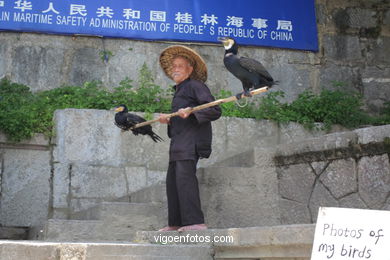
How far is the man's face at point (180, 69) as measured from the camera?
5277 mm

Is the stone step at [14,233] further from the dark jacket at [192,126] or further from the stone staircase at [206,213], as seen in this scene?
the dark jacket at [192,126]

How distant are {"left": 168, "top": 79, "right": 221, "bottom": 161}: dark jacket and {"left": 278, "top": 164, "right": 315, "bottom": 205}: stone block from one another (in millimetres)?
1172

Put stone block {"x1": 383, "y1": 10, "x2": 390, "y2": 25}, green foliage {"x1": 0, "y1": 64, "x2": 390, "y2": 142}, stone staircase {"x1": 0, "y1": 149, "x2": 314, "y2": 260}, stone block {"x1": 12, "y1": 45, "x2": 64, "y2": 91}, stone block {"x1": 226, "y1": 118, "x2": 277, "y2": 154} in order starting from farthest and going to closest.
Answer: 1. stone block {"x1": 383, "y1": 10, "x2": 390, "y2": 25}
2. stone block {"x1": 12, "y1": 45, "x2": 64, "y2": 91}
3. stone block {"x1": 226, "y1": 118, "x2": 277, "y2": 154}
4. green foliage {"x1": 0, "y1": 64, "x2": 390, "y2": 142}
5. stone staircase {"x1": 0, "y1": 149, "x2": 314, "y2": 260}

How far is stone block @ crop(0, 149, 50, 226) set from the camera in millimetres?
6738

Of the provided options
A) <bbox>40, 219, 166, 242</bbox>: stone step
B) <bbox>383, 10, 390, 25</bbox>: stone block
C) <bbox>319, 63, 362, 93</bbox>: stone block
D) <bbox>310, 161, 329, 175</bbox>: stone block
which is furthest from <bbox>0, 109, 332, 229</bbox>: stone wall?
<bbox>383, 10, 390, 25</bbox>: stone block

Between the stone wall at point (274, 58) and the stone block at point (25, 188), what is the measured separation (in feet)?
3.91

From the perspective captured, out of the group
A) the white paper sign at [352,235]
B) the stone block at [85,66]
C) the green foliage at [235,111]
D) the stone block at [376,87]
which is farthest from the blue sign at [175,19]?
the white paper sign at [352,235]

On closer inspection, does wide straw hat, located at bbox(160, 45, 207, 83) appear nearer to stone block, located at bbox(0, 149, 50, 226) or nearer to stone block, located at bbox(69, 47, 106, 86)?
stone block, located at bbox(0, 149, 50, 226)

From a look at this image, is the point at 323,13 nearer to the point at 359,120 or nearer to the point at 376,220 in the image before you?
the point at 359,120

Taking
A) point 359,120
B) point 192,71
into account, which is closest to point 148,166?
point 192,71

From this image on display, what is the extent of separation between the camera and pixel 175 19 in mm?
8141

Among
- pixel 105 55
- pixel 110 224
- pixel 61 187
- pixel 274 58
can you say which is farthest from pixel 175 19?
pixel 110 224

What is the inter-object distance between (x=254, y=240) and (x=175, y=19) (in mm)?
4733

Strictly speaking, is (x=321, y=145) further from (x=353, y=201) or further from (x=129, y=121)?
(x=129, y=121)
